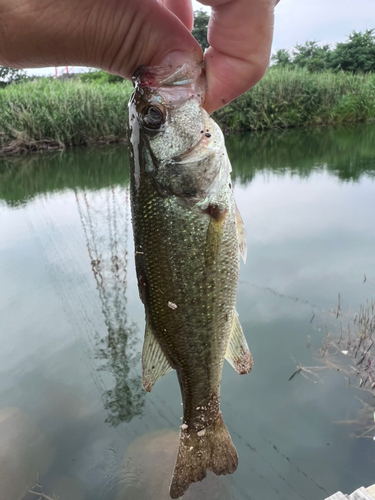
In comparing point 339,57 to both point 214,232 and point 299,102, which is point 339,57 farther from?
point 214,232

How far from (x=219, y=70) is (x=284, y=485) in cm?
391

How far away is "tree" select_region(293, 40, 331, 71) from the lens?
A: 3759cm

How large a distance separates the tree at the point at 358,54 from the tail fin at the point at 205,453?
40206 millimetres

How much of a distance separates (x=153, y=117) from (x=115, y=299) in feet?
15.9

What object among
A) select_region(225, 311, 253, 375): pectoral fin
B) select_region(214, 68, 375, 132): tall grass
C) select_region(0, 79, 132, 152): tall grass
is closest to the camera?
select_region(225, 311, 253, 375): pectoral fin

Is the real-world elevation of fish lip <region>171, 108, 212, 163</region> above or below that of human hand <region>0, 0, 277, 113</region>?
below

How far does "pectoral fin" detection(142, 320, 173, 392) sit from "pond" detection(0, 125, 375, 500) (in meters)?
2.37

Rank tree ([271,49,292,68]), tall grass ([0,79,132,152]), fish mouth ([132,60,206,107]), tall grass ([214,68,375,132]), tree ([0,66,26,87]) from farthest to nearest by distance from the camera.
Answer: tree ([271,49,292,68]) < tree ([0,66,26,87]) < tall grass ([214,68,375,132]) < tall grass ([0,79,132,152]) < fish mouth ([132,60,206,107])

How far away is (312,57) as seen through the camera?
40.6 metres

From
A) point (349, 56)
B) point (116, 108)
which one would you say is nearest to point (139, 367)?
point (116, 108)

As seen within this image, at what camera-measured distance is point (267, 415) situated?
445cm

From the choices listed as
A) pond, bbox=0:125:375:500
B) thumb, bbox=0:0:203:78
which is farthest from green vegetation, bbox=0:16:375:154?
thumb, bbox=0:0:203:78

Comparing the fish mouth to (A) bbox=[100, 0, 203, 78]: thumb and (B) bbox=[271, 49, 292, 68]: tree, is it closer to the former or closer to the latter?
(A) bbox=[100, 0, 203, 78]: thumb

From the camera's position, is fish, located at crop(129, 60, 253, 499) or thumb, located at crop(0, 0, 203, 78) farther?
fish, located at crop(129, 60, 253, 499)
